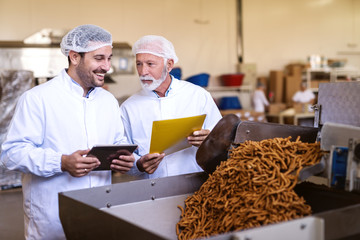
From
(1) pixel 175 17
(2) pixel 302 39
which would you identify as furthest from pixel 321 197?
(2) pixel 302 39

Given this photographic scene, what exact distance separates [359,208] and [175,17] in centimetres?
702

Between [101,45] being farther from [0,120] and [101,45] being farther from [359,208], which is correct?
[0,120]

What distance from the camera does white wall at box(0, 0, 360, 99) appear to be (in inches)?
260

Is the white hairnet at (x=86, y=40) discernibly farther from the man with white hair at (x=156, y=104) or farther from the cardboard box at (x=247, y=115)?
the cardboard box at (x=247, y=115)

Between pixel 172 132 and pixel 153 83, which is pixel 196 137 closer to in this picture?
pixel 172 132

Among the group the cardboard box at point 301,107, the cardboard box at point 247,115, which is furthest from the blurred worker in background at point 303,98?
the cardboard box at point 247,115

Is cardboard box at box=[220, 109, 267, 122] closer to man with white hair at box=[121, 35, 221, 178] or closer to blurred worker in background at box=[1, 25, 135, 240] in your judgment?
man with white hair at box=[121, 35, 221, 178]

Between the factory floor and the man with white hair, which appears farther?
the factory floor

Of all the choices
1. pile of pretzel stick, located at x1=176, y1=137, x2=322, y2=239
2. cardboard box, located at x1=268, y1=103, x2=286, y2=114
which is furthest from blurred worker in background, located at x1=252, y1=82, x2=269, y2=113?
pile of pretzel stick, located at x1=176, y1=137, x2=322, y2=239

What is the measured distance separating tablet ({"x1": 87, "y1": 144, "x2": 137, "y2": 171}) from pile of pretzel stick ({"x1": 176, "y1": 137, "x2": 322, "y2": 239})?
349mm

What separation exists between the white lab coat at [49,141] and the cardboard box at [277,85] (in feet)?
23.9

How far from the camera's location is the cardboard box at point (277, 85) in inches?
352

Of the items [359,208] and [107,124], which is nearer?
[359,208]

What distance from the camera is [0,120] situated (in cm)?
515
